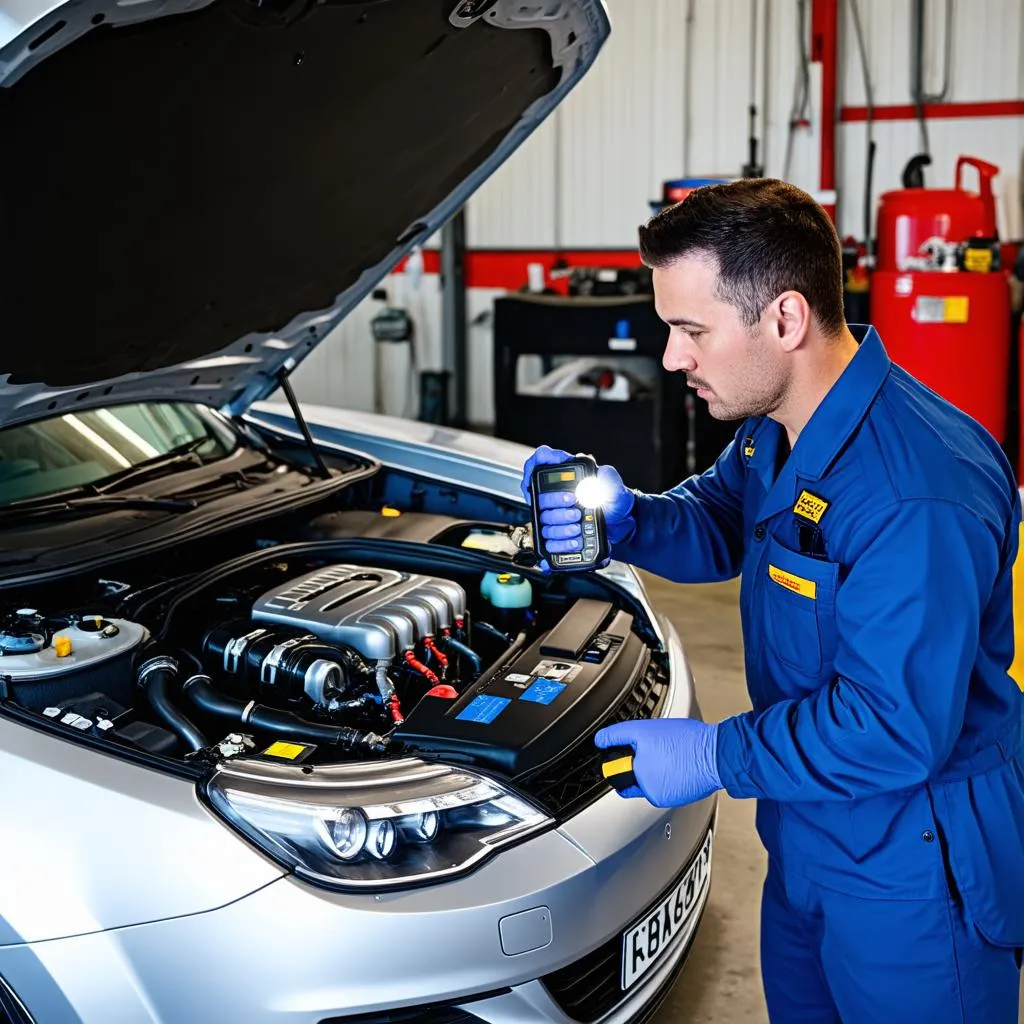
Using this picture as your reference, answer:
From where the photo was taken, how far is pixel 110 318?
1793mm

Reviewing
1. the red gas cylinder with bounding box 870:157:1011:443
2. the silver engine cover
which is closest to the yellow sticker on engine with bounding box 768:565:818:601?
the silver engine cover

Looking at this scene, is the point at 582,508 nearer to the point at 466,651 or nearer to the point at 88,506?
the point at 466,651

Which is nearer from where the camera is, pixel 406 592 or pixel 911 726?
pixel 911 726

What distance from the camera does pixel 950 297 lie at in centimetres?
520

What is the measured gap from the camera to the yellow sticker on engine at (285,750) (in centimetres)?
142

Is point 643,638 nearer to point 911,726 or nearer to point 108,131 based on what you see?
point 911,726

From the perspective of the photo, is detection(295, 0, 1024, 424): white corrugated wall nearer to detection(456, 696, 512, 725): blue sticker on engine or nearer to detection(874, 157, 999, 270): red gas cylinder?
detection(874, 157, 999, 270): red gas cylinder

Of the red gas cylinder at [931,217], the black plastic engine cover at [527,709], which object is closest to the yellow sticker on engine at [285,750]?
the black plastic engine cover at [527,709]

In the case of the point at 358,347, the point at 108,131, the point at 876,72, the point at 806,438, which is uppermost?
the point at 876,72

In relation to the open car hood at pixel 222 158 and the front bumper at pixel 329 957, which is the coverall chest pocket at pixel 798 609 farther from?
the open car hood at pixel 222 158

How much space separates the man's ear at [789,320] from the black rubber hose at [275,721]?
702mm

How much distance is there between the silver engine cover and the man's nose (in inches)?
26.4

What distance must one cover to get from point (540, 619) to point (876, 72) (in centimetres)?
520

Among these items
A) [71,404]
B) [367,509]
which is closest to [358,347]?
[367,509]
